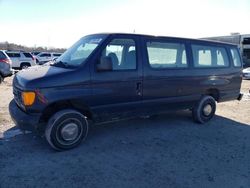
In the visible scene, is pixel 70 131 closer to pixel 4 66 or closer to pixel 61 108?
pixel 61 108

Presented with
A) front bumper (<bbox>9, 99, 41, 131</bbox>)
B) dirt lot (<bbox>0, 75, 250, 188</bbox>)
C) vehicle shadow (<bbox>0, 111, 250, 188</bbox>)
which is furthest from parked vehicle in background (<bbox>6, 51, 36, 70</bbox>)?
front bumper (<bbox>9, 99, 41, 131</bbox>)

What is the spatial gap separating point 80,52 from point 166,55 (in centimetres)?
192

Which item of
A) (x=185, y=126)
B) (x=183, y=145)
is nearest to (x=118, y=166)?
(x=183, y=145)

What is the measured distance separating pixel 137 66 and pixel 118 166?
82.5 inches

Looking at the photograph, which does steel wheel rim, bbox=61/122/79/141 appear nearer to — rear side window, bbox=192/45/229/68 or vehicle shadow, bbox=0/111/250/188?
vehicle shadow, bbox=0/111/250/188

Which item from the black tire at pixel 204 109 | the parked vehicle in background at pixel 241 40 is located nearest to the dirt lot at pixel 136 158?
the black tire at pixel 204 109

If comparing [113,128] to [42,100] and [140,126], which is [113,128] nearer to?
[140,126]

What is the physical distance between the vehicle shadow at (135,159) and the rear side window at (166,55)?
5.04 feet

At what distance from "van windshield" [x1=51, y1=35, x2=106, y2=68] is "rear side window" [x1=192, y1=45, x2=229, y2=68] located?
103 inches

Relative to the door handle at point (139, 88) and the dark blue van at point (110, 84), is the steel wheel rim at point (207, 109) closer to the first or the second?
A: the dark blue van at point (110, 84)

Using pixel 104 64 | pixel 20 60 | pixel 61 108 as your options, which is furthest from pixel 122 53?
pixel 20 60

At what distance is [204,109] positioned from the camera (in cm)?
716

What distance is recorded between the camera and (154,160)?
186 inches

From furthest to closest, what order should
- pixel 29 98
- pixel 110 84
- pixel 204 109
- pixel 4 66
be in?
1. pixel 4 66
2. pixel 204 109
3. pixel 110 84
4. pixel 29 98
